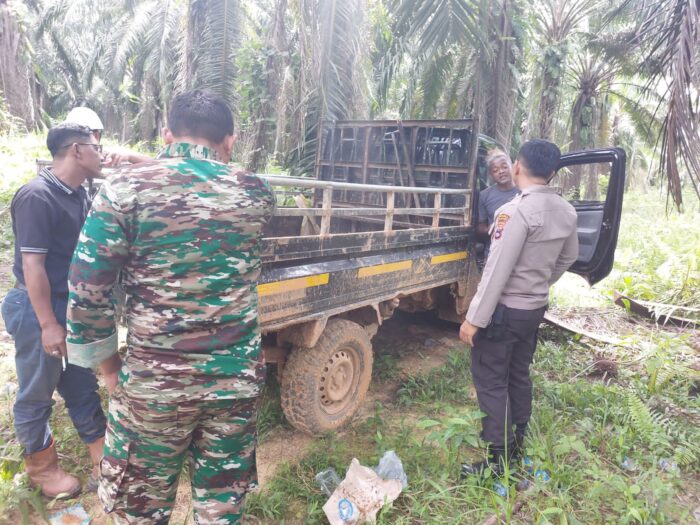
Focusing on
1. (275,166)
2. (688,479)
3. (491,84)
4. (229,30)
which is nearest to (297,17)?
(229,30)

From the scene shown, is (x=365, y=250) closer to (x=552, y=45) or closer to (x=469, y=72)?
(x=469, y=72)

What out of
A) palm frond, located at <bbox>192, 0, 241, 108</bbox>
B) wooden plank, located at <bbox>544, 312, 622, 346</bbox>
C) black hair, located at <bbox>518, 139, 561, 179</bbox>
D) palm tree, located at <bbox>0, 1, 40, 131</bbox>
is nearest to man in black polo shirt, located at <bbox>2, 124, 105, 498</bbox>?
black hair, located at <bbox>518, 139, 561, 179</bbox>

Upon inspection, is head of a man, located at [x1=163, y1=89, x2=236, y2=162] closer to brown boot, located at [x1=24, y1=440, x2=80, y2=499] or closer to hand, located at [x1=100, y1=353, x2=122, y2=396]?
hand, located at [x1=100, y1=353, x2=122, y2=396]

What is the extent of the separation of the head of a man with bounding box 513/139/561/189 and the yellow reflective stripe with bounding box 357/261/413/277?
1.08m

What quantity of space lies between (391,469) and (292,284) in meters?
1.11

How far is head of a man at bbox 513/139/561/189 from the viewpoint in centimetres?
238

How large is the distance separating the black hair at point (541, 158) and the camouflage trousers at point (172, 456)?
1.80 metres

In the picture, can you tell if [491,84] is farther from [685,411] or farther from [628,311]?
[685,411]

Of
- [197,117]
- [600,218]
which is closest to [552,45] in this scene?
[600,218]

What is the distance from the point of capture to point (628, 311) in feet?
18.3

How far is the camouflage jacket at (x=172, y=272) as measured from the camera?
1.36 metres

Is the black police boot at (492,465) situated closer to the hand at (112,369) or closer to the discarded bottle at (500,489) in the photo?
the discarded bottle at (500,489)

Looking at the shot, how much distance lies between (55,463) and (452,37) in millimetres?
5002

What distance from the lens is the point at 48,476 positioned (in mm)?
2285
